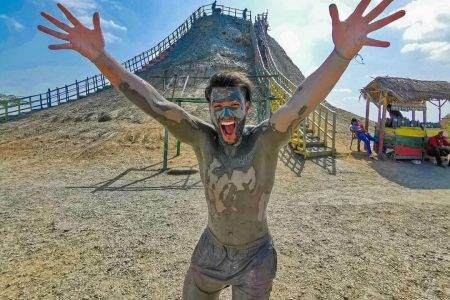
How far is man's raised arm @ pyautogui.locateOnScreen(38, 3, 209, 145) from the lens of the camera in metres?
2.33

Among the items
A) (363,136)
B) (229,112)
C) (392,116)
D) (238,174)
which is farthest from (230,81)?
(392,116)

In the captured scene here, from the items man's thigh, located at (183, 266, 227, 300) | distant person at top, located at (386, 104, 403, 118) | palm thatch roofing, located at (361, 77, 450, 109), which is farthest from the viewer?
distant person at top, located at (386, 104, 403, 118)

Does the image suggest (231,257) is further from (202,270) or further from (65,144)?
(65,144)

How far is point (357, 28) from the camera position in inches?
77.0

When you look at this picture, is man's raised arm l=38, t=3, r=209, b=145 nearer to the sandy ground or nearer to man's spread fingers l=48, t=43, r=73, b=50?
man's spread fingers l=48, t=43, r=73, b=50

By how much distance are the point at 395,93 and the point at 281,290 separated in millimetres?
11601

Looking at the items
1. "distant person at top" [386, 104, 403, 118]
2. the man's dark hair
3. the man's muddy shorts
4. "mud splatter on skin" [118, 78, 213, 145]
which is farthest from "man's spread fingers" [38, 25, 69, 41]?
"distant person at top" [386, 104, 403, 118]

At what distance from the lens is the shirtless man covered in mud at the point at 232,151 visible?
6.89 ft

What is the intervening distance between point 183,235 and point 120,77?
3941 mm

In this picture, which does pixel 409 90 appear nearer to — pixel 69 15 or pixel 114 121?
pixel 114 121

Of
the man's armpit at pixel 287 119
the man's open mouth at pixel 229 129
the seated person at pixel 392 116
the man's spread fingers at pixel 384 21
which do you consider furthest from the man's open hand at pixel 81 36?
the seated person at pixel 392 116

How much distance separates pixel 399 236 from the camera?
5891mm

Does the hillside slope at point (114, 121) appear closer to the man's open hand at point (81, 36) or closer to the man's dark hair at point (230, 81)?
the man's open hand at point (81, 36)

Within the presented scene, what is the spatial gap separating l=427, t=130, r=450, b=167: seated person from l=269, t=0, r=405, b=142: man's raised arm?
13.4 meters
